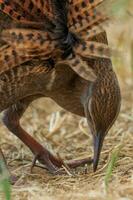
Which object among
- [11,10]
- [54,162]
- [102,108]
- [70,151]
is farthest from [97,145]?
[11,10]

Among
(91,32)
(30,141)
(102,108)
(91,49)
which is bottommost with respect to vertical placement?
(30,141)

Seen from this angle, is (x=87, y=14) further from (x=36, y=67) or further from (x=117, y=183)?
(x=117, y=183)

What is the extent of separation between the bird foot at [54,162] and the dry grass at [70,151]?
0.24 feet

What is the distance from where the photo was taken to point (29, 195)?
17.4 feet

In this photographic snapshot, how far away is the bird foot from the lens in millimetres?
6234

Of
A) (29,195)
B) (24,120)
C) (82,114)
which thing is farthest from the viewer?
(24,120)

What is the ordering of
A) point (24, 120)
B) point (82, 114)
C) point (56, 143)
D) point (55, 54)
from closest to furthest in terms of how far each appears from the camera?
point (55, 54)
point (82, 114)
point (56, 143)
point (24, 120)

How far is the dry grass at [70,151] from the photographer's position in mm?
5266

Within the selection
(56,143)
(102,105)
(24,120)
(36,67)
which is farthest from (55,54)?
(24,120)

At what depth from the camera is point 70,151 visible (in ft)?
22.5

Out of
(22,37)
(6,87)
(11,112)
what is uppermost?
(22,37)

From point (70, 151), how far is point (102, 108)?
1166 mm

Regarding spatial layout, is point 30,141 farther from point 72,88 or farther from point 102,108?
point 102,108

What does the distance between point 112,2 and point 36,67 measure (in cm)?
76
